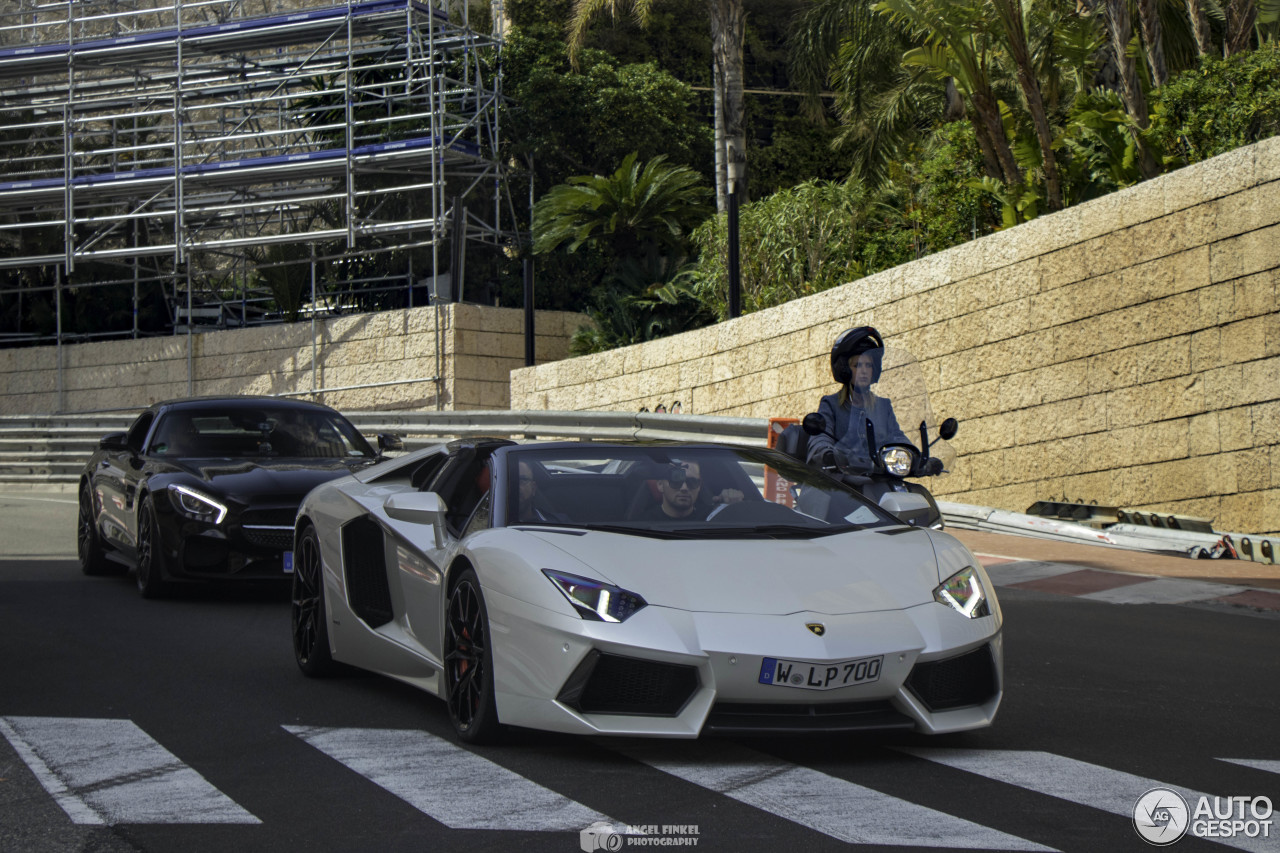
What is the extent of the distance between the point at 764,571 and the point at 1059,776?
1213mm

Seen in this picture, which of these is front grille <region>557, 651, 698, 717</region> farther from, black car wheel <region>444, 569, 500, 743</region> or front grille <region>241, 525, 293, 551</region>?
Answer: front grille <region>241, 525, 293, 551</region>

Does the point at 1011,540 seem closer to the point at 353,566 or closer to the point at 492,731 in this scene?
the point at 353,566

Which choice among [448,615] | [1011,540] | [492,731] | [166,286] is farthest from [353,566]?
[166,286]

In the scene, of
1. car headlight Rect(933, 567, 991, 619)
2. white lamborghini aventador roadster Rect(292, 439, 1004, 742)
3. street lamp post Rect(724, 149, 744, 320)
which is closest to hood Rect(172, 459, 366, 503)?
white lamborghini aventador roadster Rect(292, 439, 1004, 742)

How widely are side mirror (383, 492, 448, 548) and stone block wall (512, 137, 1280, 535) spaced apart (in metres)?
9.04

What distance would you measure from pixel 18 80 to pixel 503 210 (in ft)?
44.5

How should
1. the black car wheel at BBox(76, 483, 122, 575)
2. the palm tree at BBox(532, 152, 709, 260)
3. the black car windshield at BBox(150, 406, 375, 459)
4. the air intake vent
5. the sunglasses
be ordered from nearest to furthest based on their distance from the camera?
the sunglasses < the air intake vent < the black car windshield at BBox(150, 406, 375, 459) < the black car wheel at BBox(76, 483, 122, 575) < the palm tree at BBox(532, 152, 709, 260)

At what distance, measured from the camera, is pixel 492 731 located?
5.46 metres

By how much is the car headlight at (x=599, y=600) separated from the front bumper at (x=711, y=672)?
0.04 metres

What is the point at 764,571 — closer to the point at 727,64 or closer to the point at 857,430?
the point at 857,430

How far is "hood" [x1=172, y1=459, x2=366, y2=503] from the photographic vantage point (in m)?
10.0

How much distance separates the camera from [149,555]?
1037cm

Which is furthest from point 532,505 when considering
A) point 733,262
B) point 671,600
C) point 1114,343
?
point 733,262

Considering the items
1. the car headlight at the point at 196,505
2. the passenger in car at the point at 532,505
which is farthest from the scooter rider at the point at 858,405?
the car headlight at the point at 196,505
